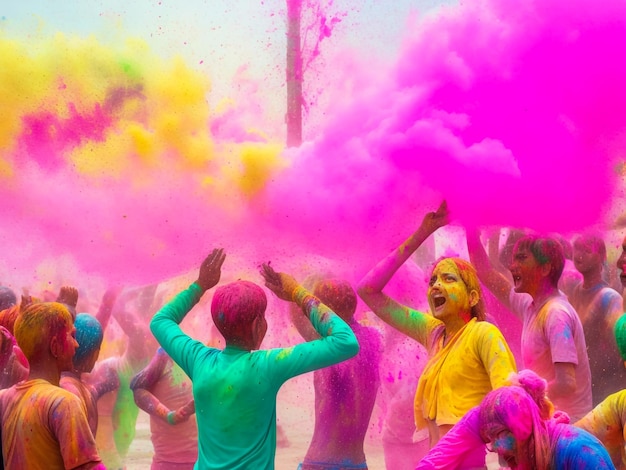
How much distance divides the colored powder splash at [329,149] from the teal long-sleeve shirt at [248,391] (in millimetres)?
1882

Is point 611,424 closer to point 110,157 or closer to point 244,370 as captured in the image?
point 244,370

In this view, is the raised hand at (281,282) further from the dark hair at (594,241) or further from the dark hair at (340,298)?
the dark hair at (594,241)

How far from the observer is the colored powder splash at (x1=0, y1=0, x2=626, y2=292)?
5.70 m

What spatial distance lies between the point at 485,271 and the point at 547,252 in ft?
1.63

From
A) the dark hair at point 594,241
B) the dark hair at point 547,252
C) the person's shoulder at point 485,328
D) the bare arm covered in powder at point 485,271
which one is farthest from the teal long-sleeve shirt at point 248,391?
the dark hair at point 594,241

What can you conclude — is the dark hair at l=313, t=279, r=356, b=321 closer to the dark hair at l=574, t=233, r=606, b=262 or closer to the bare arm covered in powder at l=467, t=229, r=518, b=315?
the bare arm covered in powder at l=467, t=229, r=518, b=315

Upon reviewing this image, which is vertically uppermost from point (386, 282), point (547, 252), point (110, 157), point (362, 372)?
point (110, 157)

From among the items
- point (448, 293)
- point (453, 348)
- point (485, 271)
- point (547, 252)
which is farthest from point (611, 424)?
point (485, 271)

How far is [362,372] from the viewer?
5.50m

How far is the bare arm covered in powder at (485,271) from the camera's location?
566cm

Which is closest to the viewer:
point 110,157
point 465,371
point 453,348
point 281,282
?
point 465,371

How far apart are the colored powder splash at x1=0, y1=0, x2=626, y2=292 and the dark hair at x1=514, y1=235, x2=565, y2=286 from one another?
416mm

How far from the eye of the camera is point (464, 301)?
178 inches

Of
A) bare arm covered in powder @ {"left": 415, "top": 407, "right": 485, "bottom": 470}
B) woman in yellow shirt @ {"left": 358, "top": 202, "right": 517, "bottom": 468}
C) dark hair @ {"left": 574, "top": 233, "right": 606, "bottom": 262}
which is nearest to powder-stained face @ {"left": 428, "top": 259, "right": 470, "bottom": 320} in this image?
woman in yellow shirt @ {"left": 358, "top": 202, "right": 517, "bottom": 468}
